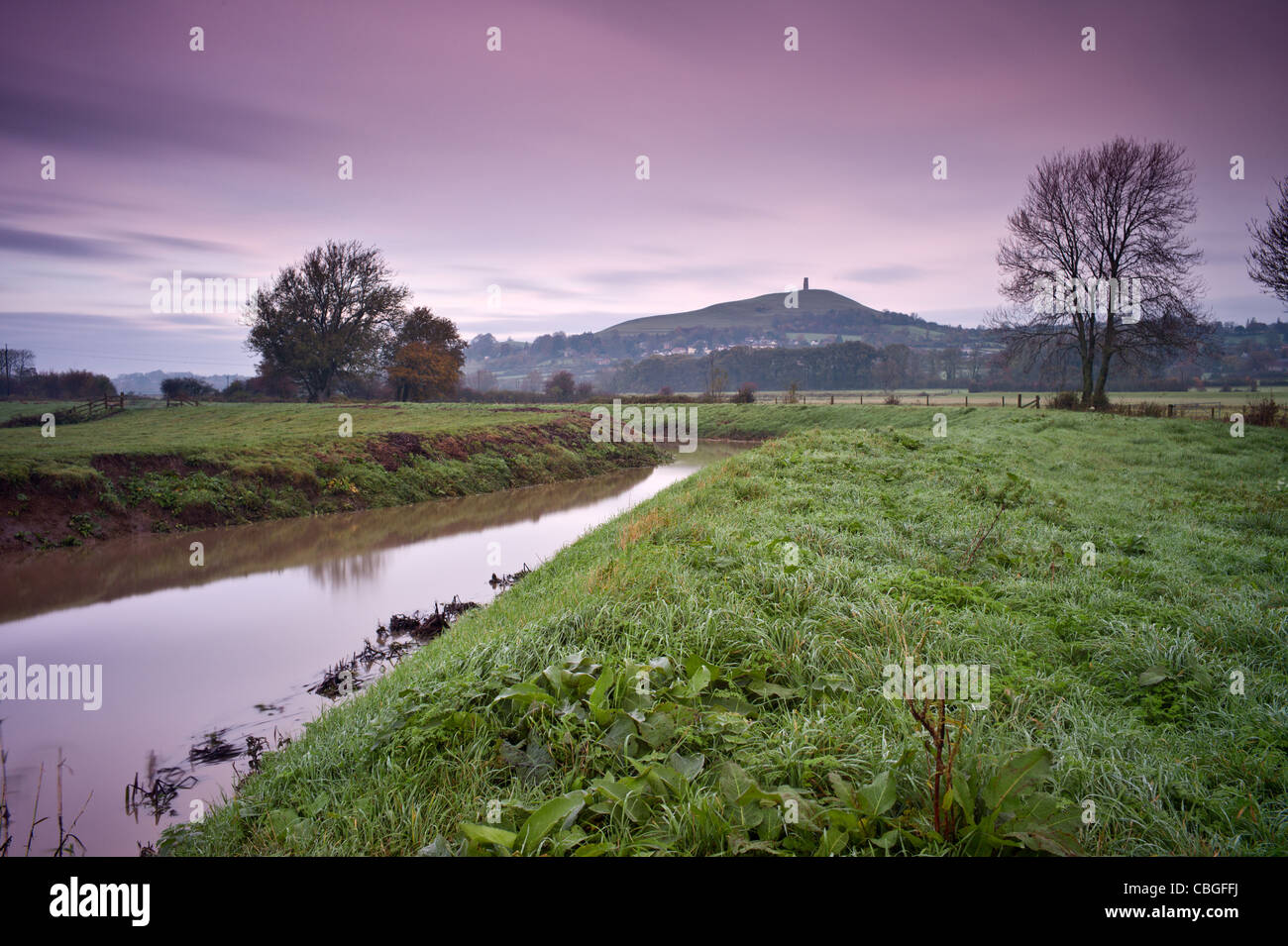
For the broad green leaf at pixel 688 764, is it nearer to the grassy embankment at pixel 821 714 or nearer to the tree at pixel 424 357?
the grassy embankment at pixel 821 714

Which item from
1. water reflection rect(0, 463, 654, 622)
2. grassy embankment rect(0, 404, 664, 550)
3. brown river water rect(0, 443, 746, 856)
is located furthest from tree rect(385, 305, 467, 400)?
brown river water rect(0, 443, 746, 856)

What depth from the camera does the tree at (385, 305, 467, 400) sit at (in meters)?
51.5

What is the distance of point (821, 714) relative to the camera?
11.5ft

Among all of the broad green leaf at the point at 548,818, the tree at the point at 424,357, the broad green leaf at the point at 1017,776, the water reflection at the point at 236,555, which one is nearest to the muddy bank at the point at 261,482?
the water reflection at the point at 236,555

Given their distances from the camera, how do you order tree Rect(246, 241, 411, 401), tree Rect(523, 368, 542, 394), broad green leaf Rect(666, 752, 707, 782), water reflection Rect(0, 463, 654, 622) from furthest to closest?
tree Rect(523, 368, 542, 394) < tree Rect(246, 241, 411, 401) < water reflection Rect(0, 463, 654, 622) < broad green leaf Rect(666, 752, 707, 782)

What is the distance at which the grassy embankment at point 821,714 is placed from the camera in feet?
8.34

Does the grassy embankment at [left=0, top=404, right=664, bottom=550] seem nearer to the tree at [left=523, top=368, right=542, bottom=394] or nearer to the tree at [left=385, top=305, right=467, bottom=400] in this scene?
the tree at [left=385, top=305, right=467, bottom=400]

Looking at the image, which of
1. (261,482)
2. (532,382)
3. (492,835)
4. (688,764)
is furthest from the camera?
(532,382)

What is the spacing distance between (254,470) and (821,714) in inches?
727

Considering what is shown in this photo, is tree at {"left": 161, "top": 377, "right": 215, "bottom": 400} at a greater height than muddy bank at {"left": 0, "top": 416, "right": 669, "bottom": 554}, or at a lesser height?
greater

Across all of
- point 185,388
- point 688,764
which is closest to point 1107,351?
point 688,764

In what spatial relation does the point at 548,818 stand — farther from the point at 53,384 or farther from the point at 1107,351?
the point at 53,384

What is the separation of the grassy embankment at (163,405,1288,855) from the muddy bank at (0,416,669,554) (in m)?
11.9
